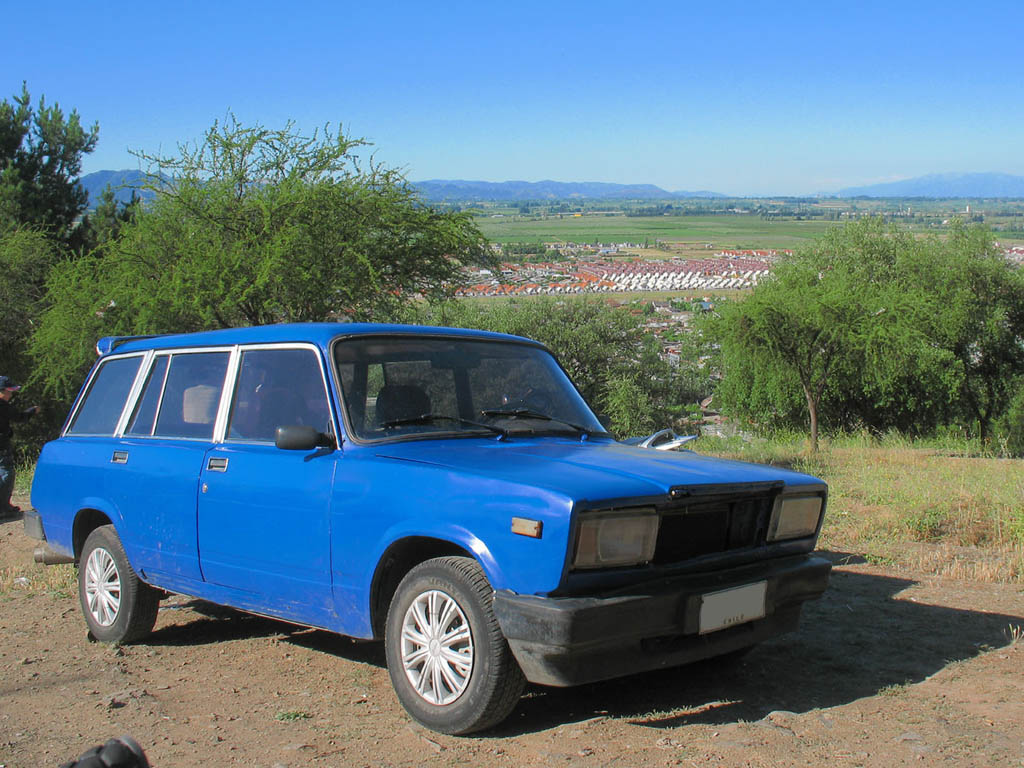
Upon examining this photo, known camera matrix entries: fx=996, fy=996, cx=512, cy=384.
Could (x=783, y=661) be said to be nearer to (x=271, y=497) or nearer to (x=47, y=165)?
(x=271, y=497)

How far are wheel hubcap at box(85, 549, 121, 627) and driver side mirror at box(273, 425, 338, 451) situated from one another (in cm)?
194

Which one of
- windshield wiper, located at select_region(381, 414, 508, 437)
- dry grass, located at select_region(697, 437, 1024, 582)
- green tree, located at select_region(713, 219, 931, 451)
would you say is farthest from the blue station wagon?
green tree, located at select_region(713, 219, 931, 451)

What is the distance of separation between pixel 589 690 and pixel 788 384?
30.1m

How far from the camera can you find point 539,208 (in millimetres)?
173625

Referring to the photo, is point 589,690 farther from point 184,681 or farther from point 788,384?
point 788,384

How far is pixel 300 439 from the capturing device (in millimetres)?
4672

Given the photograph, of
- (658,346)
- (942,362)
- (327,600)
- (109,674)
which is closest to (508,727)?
(327,600)

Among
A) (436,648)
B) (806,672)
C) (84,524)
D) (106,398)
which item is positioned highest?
(106,398)

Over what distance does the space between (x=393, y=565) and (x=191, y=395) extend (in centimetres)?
195

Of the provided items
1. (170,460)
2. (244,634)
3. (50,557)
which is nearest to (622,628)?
(170,460)

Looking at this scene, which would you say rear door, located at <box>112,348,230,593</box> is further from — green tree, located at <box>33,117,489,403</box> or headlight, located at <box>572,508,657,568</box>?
green tree, located at <box>33,117,489,403</box>

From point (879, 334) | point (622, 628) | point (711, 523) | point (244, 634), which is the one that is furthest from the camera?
point (879, 334)

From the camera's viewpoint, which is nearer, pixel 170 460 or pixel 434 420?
pixel 434 420

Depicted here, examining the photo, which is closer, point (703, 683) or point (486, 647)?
point (486, 647)
